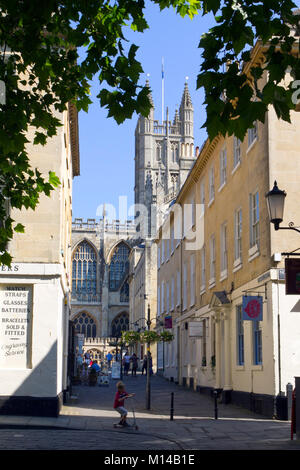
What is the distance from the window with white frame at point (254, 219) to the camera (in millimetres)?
20031

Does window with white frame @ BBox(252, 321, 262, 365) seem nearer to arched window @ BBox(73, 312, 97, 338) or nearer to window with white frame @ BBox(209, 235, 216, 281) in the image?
window with white frame @ BBox(209, 235, 216, 281)

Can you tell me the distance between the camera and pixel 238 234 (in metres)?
22.7

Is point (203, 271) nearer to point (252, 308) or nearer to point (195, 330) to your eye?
point (195, 330)

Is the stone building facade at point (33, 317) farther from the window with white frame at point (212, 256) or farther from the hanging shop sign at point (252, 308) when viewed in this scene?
the window with white frame at point (212, 256)

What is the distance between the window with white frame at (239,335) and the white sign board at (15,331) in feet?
24.0

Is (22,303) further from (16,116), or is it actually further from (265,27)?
(265,27)

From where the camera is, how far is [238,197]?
2245 centimetres

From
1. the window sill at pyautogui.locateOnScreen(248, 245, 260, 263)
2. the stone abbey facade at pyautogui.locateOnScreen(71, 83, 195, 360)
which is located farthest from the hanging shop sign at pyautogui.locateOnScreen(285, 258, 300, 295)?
the stone abbey facade at pyautogui.locateOnScreen(71, 83, 195, 360)

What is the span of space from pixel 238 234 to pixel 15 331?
833cm

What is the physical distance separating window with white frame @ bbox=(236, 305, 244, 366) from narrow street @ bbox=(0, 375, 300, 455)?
1.56 meters

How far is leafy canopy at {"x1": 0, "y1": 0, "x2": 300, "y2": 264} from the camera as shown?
22.2 ft

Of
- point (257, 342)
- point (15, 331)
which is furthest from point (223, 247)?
point (15, 331)

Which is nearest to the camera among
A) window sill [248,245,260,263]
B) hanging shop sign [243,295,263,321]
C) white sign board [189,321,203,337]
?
hanging shop sign [243,295,263,321]
